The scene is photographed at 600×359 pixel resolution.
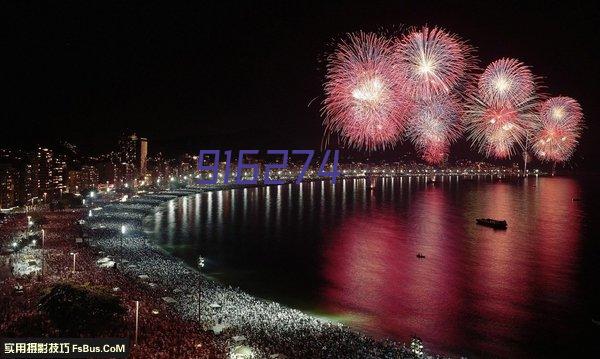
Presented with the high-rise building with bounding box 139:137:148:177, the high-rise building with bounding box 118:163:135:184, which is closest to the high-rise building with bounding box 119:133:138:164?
the high-rise building with bounding box 139:137:148:177

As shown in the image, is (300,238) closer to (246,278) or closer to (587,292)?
(246,278)

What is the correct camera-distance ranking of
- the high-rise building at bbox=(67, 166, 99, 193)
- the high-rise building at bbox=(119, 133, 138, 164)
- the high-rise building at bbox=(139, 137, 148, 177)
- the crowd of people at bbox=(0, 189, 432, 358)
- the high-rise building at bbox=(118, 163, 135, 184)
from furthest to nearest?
the high-rise building at bbox=(119, 133, 138, 164) < the high-rise building at bbox=(139, 137, 148, 177) < the high-rise building at bbox=(118, 163, 135, 184) < the high-rise building at bbox=(67, 166, 99, 193) < the crowd of people at bbox=(0, 189, 432, 358)

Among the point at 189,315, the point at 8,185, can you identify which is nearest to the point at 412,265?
the point at 189,315

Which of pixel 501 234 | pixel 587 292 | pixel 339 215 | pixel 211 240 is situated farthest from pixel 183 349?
pixel 339 215

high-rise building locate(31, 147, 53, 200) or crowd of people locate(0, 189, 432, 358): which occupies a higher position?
high-rise building locate(31, 147, 53, 200)

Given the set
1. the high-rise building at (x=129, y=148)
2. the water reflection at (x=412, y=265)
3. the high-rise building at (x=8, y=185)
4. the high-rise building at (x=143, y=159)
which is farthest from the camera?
the high-rise building at (x=129, y=148)

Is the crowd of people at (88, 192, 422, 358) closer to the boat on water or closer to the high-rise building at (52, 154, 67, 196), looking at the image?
the boat on water

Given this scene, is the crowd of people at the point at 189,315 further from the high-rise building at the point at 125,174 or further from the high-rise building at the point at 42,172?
the high-rise building at the point at 125,174

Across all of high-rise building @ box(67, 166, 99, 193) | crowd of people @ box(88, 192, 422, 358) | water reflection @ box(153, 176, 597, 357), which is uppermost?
high-rise building @ box(67, 166, 99, 193)

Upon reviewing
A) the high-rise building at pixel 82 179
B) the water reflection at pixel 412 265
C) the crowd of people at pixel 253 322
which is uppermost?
the high-rise building at pixel 82 179

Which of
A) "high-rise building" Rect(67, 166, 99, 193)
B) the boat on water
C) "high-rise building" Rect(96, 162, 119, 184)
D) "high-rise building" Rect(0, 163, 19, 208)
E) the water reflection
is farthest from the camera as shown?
"high-rise building" Rect(96, 162, 119, 184)

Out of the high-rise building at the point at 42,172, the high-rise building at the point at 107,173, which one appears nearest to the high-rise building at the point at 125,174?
the high-rise building at the point at 107,173

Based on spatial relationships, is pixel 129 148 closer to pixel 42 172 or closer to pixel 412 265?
pixel 42 172
